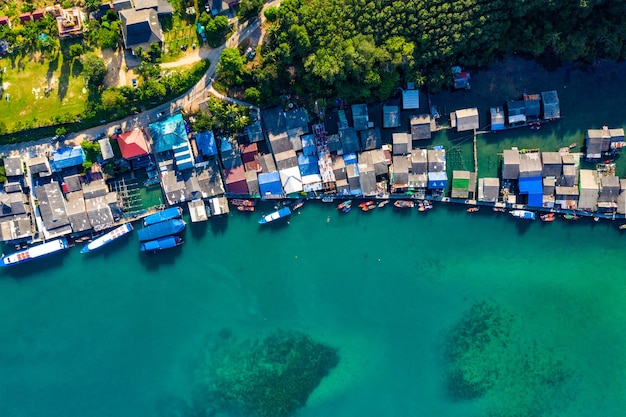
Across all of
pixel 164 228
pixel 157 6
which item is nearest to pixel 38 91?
pixel 157 6

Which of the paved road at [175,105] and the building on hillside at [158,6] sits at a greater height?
the building on hillside at [158,6]

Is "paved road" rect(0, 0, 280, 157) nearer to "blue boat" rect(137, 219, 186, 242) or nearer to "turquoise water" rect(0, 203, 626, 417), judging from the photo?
"blue boat" rect(137, 219, 186, 242)

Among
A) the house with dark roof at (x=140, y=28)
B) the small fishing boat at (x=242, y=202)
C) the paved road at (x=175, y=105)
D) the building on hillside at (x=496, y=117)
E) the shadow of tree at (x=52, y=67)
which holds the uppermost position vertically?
the house with dark roof at (x=140, y=28)

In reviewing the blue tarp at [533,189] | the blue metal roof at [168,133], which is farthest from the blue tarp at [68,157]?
the blue tarp at [533,189]

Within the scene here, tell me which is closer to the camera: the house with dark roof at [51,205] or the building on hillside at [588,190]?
the building on hillside at [588,190]

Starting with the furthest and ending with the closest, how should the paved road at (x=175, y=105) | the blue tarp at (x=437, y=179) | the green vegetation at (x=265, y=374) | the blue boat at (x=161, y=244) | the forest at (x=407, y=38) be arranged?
1. the green vegetation at (x=265, y=374)
2. the blue boat at (x=161, y=244)
3. the blue tarp at (x=437, y=179)
4. the paved road at (x=175, y=105)
5. the forest at (x=407, y=38)

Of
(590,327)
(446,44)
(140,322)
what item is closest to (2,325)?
(140,322)

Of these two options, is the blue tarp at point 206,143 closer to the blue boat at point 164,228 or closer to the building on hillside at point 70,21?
the blue boat at point 164,228
